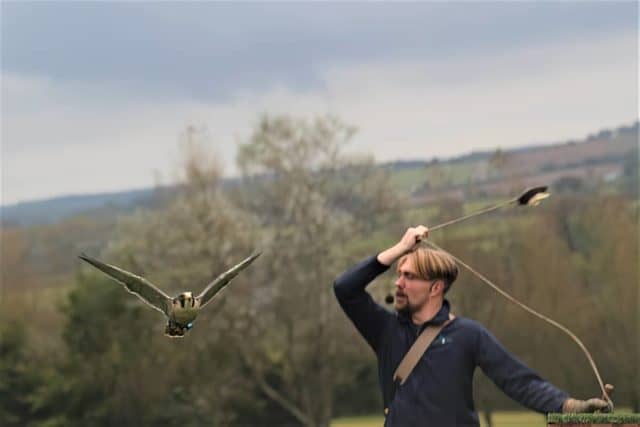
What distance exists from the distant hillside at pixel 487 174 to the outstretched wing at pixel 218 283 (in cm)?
5691

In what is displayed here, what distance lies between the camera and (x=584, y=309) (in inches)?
2606

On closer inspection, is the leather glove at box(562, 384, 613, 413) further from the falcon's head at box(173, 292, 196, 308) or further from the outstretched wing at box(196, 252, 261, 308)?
the falcon's head at box(173, 292, 196, 308)

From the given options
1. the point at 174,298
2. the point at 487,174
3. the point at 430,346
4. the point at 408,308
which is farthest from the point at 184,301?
the point at 487,174

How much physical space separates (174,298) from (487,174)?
68.8 m

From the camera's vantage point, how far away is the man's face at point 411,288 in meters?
8.57

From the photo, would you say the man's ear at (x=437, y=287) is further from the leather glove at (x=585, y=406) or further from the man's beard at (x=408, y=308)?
the leather glove at (x=585, y=406)

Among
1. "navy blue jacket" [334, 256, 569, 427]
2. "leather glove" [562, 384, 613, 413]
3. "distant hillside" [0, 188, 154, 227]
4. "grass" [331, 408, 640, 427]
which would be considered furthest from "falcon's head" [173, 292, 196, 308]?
"distant hillside" [0, 188, 154, 227]

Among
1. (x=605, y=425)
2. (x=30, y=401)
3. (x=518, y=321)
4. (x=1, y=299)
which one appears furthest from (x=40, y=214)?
(x=605, y=425)

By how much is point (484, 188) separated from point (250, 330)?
1796 centimetres

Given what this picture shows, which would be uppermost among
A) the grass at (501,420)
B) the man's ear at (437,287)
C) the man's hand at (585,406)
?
the man's ear at (437,287)

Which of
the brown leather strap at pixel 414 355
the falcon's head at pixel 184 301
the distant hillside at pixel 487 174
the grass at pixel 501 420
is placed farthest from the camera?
the distant hillside at pixel 487 174

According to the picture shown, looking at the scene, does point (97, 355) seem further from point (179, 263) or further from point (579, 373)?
point (579, 373)

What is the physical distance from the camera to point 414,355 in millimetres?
8562

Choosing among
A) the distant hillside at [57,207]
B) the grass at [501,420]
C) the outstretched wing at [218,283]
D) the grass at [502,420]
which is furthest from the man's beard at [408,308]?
the distant hillside at [57,207]
